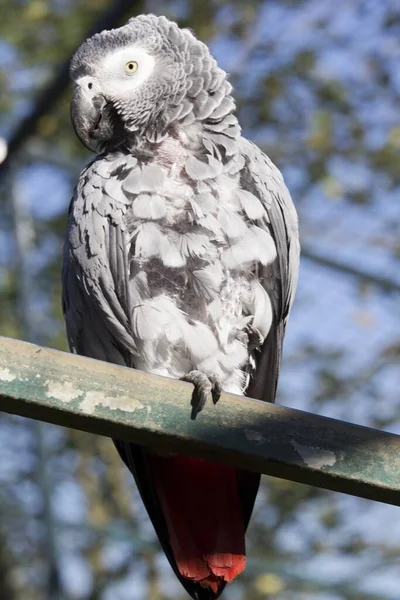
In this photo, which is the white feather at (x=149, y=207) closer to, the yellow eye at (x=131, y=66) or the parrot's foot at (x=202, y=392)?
the yellow eye at (x=131, y=66)

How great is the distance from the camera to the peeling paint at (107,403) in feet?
3.40

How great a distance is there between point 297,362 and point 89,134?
8.77 feet

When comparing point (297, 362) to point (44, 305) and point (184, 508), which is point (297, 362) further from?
point (184, 508)

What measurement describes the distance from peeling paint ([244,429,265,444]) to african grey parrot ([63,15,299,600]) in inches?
18.7

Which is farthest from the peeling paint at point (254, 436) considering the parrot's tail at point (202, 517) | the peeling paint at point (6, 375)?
the parrot's tail at point (202, 517)

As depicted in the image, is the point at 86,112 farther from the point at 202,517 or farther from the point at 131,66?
the point at 202,517

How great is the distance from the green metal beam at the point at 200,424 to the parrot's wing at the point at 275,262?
2.08 ft

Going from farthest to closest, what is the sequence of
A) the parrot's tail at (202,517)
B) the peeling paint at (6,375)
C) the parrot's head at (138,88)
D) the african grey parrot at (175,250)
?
1. the parrot's head at (138,88)
2. the african grey parrot at (175,250)
3. the parrot's tail at (202,517)
4. the peeling paint at (6,375)

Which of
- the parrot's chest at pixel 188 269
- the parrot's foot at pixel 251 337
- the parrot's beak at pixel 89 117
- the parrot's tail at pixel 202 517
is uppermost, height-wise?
the parrot's beak at pixel 89 117

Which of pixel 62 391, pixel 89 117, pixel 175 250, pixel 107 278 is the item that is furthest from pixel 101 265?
pixel 62 391

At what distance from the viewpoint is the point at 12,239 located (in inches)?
125

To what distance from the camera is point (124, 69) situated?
1.74 metres

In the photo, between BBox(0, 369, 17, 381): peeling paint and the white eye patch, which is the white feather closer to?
the white eye patch

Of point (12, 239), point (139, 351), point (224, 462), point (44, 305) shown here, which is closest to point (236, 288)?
point (139, 351)
